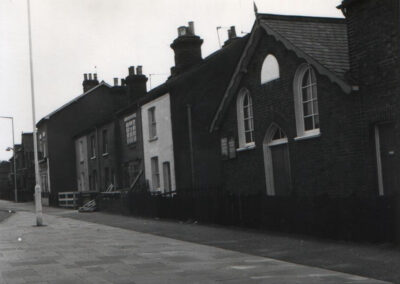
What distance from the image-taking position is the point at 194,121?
28.0 metres

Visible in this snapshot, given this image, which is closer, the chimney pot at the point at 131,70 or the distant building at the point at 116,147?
the distant building at the point at 116,147

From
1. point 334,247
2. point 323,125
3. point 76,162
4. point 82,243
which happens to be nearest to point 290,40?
point 323,125

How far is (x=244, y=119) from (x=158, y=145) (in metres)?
9.98

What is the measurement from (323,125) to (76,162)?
33.2 metres

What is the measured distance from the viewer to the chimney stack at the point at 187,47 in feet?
97.8

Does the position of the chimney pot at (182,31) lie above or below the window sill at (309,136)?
above

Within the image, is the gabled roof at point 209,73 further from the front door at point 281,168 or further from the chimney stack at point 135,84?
the front door at point 281,168

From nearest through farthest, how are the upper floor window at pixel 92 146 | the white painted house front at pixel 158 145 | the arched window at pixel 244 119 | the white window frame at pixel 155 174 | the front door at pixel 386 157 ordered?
1. the front door at pixel 386 157
2. the arched window at pixel 244 119
3. the white painted house front at pixel 158 145
4. the white window frame at pixel 155 174
5. the upper floor window at pixel 92 146

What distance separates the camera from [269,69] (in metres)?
18.4

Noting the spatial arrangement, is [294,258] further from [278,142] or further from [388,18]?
[278,142]

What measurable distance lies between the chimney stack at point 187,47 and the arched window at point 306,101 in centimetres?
1370

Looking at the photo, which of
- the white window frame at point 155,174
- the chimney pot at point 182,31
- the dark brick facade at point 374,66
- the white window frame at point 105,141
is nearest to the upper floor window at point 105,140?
the white window frame at point 105,141

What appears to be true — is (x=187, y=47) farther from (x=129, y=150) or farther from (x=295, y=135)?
(x=295, y=135)

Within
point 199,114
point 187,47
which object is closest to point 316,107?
point 199,114
